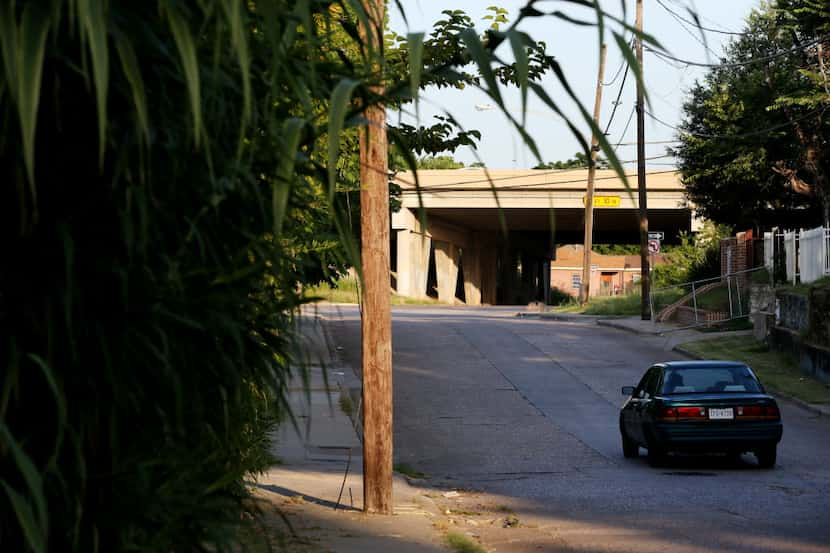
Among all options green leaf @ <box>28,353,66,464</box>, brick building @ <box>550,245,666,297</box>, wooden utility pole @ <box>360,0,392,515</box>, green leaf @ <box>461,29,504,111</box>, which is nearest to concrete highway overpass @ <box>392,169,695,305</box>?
brick building @ <box>550,245,666,297</box>

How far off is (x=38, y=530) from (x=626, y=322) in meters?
38.4

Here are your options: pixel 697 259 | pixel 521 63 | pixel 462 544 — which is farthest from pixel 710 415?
pixel 697 259

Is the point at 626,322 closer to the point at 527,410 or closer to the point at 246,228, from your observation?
the point at 527,410

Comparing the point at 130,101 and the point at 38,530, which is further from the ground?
the point at 130,101

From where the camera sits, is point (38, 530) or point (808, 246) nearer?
point (38, 530)

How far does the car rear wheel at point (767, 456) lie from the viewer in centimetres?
1572

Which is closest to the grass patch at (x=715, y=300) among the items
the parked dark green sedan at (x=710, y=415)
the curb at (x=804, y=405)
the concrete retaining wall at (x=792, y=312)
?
the concrete retaining wall at (x=792, y=312)

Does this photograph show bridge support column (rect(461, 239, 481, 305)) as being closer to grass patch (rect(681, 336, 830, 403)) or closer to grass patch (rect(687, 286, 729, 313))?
grass patch (rect(687, 286, 729, 313))

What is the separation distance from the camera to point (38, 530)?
3211 millimetres

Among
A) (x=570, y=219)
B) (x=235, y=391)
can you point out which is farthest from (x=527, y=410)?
(x=570, y=219)

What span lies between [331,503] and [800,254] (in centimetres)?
2191

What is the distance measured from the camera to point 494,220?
66.2 m

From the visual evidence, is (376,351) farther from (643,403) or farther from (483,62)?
(483,62)

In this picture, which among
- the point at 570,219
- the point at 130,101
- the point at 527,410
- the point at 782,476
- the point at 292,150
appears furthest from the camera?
the point at 570,219
